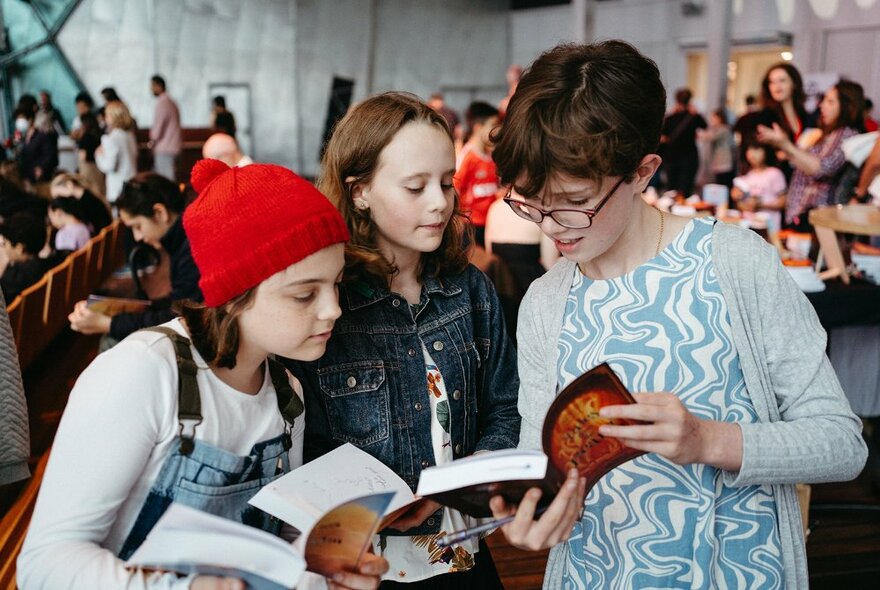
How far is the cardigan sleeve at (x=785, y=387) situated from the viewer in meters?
1.24

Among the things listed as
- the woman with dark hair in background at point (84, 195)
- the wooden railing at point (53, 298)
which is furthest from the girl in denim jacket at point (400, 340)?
the woman with dark hair in background at point (84, 195)

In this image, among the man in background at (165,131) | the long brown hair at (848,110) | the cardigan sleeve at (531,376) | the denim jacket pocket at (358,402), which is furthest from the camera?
the man in background at (165,131)

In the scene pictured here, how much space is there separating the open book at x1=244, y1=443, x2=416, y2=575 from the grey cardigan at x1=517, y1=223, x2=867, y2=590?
559 millimetres

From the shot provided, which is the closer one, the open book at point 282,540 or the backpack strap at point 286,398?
the open book at point 282,540

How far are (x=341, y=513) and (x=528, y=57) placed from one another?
17.9 m

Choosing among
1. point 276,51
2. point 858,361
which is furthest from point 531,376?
point 276,51

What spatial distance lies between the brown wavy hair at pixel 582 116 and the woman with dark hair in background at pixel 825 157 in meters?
4.28

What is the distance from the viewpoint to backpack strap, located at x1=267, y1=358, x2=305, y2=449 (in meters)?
1.41

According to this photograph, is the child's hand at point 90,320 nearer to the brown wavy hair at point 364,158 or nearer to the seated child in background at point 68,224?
the brown wavy hair at point 364,158

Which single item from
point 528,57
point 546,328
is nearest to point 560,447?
point 546,328

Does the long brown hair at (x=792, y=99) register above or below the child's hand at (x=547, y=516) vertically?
above

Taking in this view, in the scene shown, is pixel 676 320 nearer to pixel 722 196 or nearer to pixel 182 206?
pixel 182 206

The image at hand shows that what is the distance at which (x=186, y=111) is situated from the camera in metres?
16.0

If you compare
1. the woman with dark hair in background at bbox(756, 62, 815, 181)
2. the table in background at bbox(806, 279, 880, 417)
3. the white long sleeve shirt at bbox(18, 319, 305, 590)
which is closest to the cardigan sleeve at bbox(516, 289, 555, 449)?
the white long sleeve shirt at bbox(18, 319, 305, 590)
